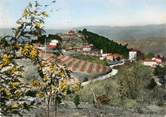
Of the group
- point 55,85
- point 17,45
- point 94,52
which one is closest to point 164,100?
point 55,85

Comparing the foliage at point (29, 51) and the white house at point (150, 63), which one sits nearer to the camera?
the foliage at point (29, 51)

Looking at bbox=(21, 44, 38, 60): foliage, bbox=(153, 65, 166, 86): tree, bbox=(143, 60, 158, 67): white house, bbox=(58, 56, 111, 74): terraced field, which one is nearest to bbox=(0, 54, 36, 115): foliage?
bbox=(21, 44, 38, 60): foliage

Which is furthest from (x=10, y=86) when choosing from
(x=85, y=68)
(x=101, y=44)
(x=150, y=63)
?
(x=101, y=44)

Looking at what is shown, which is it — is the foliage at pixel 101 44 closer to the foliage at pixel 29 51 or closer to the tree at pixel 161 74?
the tree at pixel 161 74

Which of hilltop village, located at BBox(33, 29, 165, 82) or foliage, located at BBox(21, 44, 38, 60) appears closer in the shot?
foliage, located at BBox(21, 44, 38, 60)

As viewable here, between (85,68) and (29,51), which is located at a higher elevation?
(29,51)

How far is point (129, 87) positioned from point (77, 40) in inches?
2354

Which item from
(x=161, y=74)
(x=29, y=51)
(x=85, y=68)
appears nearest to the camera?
(x=29, y=51)

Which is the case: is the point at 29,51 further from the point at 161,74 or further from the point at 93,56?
the point at 93,56

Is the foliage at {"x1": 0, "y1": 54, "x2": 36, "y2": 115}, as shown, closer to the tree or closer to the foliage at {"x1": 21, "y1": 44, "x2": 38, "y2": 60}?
the foliage at {"x1": 21, "y1": 44, "x2": 38, "y2": 60}

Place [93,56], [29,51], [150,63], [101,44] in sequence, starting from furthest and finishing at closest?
[101,44] → [93,56] → [150,63] → [29,51]

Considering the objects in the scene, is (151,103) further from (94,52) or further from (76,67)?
(94,52)

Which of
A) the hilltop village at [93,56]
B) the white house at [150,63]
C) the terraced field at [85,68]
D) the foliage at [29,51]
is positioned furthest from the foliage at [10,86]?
the white house at [150,63]

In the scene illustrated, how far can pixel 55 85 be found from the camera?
58.8 ft
